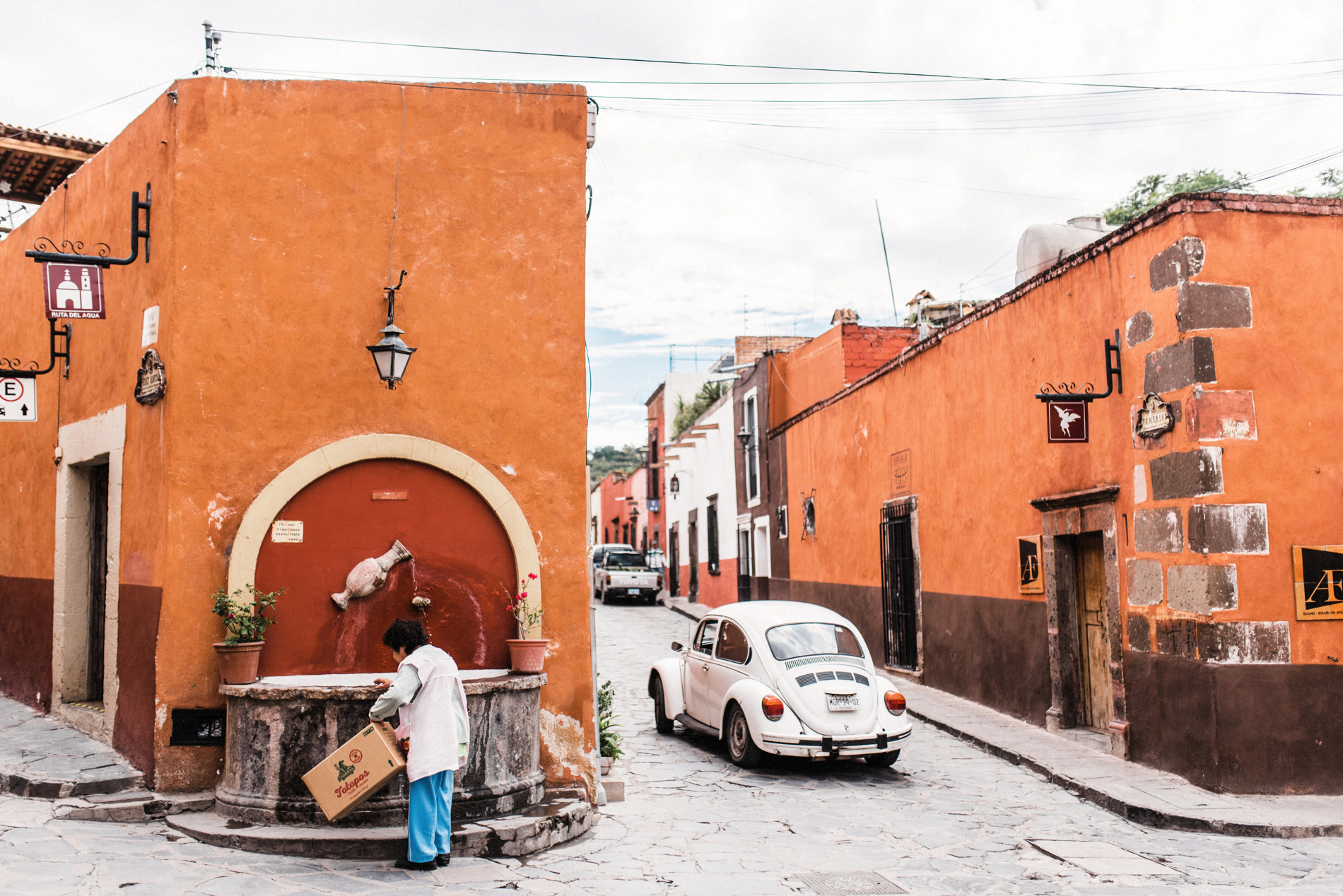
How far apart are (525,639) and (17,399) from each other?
508 centimetres

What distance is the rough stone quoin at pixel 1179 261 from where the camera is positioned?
8461mm

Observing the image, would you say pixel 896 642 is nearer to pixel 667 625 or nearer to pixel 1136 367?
pixel 1136 367

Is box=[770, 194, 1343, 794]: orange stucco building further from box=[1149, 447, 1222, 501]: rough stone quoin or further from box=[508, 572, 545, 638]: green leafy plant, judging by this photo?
box=[508, 572, 545, 638]: green leafy plant

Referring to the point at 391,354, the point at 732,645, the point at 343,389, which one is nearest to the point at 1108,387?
the point at 732,645

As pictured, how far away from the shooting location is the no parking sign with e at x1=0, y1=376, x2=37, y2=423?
890 centimetres

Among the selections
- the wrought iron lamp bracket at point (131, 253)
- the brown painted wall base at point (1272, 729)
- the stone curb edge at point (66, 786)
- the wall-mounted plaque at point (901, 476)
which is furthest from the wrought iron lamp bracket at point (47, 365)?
the wall-mounted plaque at point (901, 476)

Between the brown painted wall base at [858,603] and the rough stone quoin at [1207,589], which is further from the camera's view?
the brown painted wall base at [858,603]

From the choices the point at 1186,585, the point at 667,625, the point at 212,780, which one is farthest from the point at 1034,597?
the point at 667,625

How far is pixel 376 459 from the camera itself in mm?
7770

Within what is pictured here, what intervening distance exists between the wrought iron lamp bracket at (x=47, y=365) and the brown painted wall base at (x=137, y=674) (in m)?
2.29

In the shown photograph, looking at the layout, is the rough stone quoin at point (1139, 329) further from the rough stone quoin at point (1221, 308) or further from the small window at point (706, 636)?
the small window at point (706, 636)

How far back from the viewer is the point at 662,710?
1120 centimetres

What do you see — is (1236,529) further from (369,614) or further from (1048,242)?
(369,614)

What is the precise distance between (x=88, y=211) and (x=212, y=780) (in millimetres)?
5254
